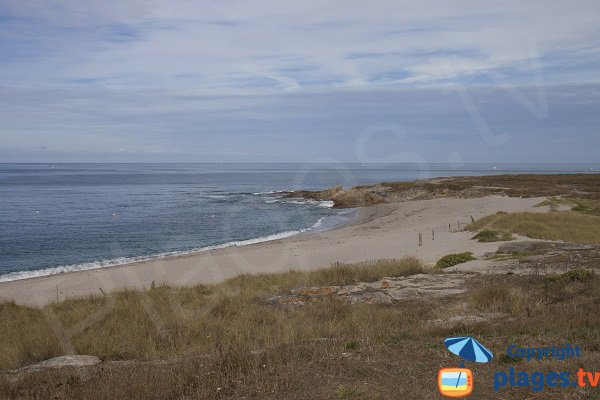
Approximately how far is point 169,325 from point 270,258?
58.8 ft

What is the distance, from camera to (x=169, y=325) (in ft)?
34.3

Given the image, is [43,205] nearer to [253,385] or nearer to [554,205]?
[554,205]

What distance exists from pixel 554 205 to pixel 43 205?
169 feet

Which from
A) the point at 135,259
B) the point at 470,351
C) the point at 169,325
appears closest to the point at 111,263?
the point at 135,259

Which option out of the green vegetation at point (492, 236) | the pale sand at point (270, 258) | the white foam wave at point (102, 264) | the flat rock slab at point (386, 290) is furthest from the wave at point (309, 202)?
the flat rock slab at point (386, 290)

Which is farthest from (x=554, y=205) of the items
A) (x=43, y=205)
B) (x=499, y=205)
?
(x=43, y=205)

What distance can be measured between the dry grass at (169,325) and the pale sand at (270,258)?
203 inches

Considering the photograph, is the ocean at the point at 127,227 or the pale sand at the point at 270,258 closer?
the pale sand at the point at 270,258

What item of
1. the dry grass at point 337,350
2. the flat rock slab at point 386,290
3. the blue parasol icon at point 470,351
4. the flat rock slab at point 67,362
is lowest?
the flat rock slab at point 386,290

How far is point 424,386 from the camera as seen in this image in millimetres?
6113

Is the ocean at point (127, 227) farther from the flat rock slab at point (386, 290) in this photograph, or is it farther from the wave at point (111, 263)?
the flat rock slab at point (386, 290)

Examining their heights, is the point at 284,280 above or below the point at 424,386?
below

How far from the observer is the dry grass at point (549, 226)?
87.1 ft

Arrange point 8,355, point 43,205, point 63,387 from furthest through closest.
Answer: point 43,205
point 8,355
point 63,387
